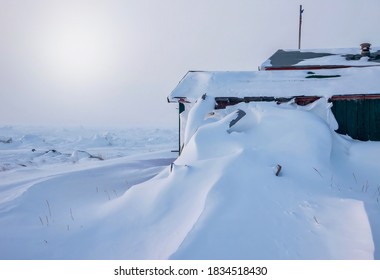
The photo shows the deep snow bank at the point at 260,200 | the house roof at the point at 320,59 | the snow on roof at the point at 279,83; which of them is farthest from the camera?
the house roof at the point at 320,59

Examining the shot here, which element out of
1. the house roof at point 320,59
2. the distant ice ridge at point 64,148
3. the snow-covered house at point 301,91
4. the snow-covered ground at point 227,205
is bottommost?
the distant ice ridge at point 64,148

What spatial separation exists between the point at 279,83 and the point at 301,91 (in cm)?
90

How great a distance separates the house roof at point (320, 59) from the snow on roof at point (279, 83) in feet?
10.7

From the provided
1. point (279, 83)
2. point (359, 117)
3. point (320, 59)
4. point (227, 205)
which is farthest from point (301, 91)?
point (320, 59)

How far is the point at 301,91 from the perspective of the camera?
7.54 metres

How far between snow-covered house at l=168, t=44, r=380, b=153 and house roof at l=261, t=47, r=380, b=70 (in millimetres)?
3249

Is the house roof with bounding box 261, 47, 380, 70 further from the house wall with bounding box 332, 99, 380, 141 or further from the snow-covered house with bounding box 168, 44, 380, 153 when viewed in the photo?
the house wall with bounding box 332, 99, 380, 141

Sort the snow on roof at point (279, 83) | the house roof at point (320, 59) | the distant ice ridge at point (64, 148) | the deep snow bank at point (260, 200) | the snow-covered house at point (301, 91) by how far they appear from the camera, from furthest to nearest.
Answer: the distant ice ridge at point (64, 148)
the house roof at point (320, 59)
the snow on roof at point (279, 83)
the snow-covered house at point (301, 91)
the deep snow bank at point (260, 200)

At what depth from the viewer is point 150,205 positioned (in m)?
3.82

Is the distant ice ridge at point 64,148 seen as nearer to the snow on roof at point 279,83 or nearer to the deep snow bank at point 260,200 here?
the snow on roof at point 279,83

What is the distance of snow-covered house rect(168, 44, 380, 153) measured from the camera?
7359 millimetres

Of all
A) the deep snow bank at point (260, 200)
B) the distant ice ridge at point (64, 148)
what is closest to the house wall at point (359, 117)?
the deep snow bank at point (260, 200)

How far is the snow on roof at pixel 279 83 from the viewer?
295 inches

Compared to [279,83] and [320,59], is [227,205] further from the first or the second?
[320,59]
